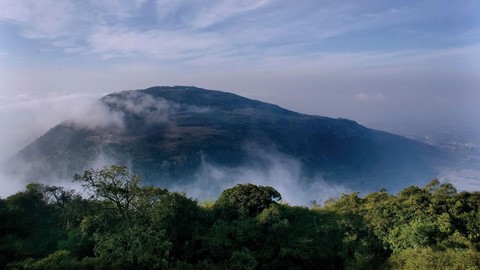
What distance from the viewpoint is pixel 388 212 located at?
31297 millimetres

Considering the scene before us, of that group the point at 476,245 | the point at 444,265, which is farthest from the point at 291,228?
the point at 476,245

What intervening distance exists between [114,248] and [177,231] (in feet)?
20.7

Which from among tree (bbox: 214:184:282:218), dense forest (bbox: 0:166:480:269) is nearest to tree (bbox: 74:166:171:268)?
dense forest (bbox: 0:166:480:269)

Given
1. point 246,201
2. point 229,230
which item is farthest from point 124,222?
point 246,201

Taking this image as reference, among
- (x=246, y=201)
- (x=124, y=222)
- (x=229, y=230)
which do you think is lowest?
(x=229, y=230)

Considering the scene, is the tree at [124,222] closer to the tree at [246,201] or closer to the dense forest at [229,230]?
the dense forest at [229,230]

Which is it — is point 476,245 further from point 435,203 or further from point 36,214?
point 36,214

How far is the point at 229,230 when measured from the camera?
30.0 metres

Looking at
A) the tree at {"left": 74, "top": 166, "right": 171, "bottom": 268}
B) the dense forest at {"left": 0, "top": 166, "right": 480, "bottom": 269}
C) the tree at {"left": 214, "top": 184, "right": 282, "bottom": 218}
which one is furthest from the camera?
the tree at {"left": 214, "top": 184, "right": 282, "bottom": 218}

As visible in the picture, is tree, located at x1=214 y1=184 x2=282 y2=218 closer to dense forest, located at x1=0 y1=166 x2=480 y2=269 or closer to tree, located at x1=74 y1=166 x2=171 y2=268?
dense forest, located at x1=0 y1=166 x2=480 y2=269

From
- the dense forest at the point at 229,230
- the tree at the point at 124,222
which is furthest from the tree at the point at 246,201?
the tree at the point at 124,222

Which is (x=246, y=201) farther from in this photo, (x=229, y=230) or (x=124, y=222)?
(x=124, y=222)

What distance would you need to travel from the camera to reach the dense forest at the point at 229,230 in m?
25.7

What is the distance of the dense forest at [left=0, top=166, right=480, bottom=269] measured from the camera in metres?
25.7
